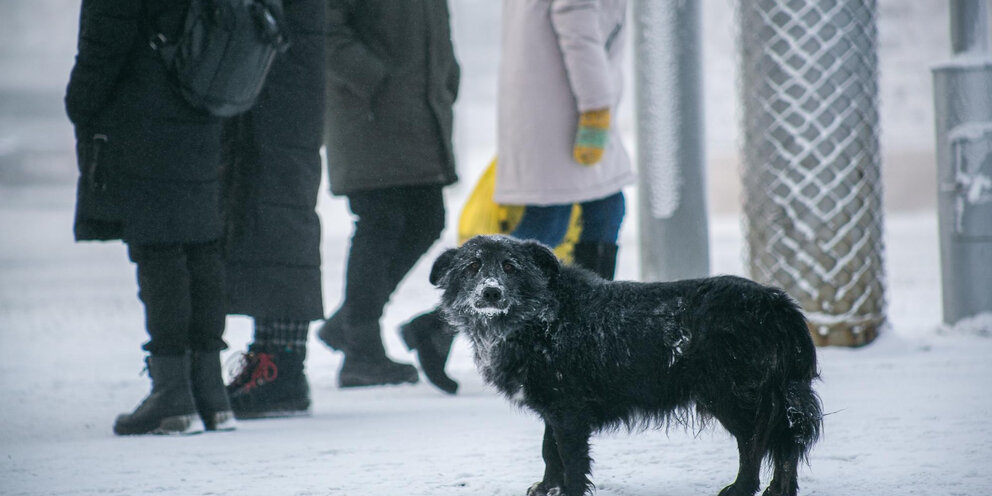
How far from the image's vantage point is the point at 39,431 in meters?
3.47

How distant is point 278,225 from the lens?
11.5 feet

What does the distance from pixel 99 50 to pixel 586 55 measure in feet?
5.61

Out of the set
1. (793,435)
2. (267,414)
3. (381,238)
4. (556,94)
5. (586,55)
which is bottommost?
(267,414)

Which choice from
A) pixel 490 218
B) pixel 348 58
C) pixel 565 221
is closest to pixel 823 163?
pixel 565 221

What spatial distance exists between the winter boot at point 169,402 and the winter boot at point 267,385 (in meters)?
0.32

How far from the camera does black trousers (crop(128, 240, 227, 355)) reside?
10.4ft

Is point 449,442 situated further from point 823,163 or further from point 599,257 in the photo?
point 823,163

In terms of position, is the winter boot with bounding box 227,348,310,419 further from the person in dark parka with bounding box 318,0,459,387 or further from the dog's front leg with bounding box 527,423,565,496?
the dog's front leg with bounding box 527,423,565,496

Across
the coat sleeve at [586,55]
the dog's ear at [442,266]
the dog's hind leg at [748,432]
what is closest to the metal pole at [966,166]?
the coat sleeve at [586,55]

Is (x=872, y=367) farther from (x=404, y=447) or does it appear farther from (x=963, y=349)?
(x=404, y=447)

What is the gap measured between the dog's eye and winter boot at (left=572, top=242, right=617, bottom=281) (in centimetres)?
161

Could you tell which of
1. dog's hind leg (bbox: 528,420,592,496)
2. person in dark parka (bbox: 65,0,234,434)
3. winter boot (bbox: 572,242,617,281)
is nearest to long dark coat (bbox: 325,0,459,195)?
winter boot (bbox: 572,242,617,281)

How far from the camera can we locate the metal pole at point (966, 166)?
4.89 m

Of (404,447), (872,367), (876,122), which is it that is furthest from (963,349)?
(404,447)
